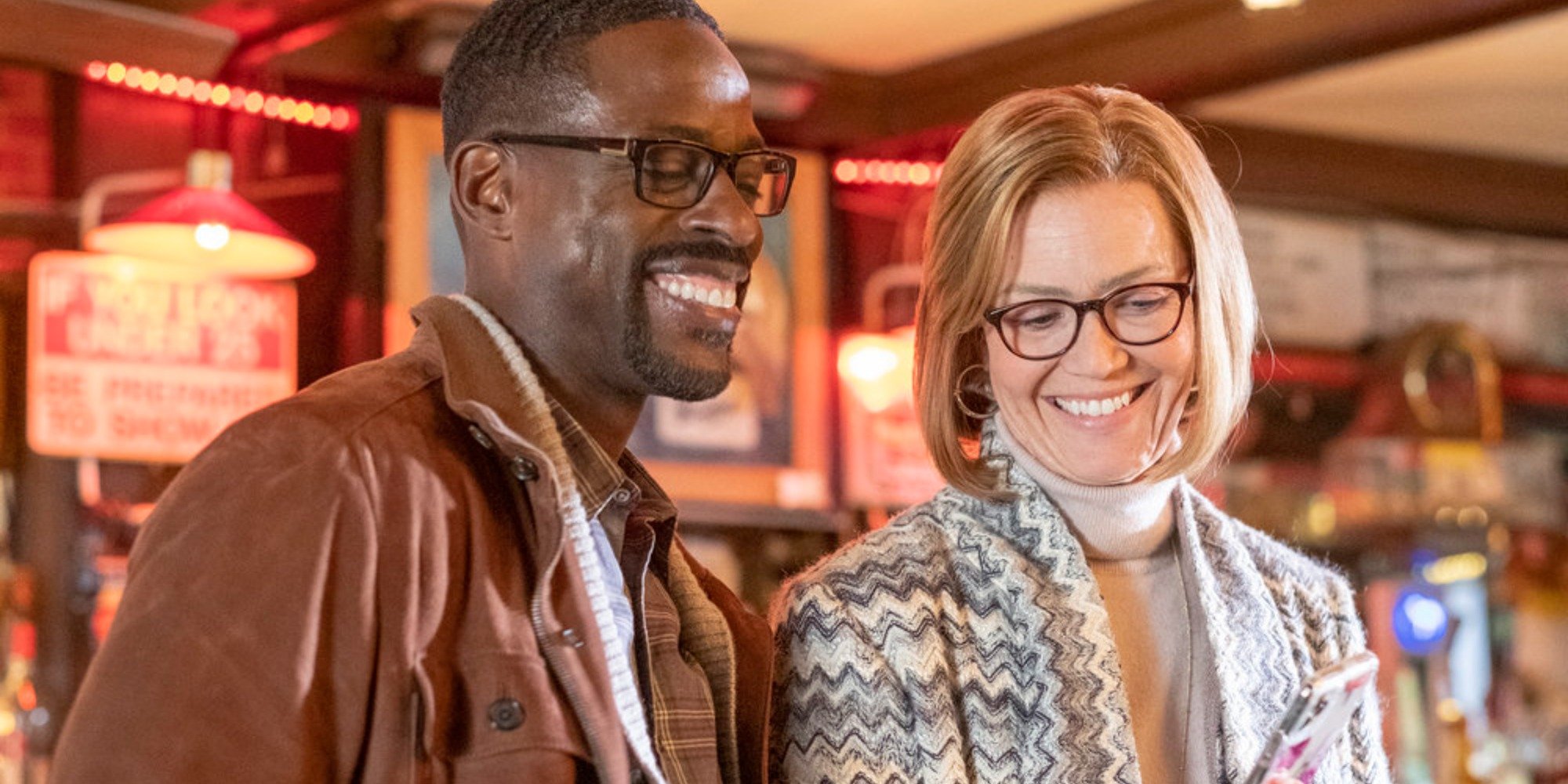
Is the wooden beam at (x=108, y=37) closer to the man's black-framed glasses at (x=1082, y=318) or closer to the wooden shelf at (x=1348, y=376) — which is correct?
the man's black-framed glasses at (x=1082, y=318)

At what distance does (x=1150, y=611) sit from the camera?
2168mm

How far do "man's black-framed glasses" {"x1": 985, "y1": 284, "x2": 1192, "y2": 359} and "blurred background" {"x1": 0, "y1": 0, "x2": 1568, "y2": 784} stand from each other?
2175 millimetres

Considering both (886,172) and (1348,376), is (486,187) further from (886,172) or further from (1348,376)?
(1348,376)

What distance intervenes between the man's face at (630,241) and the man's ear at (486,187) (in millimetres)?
19

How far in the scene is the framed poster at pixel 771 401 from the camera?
654cm

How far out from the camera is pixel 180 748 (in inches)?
53.7

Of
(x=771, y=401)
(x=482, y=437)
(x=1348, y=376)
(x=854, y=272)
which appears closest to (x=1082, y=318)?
(x=482, y=437)

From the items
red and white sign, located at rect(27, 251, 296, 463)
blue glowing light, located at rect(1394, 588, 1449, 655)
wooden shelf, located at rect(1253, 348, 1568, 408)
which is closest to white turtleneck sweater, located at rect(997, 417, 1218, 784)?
red and white sign, located at rect(27, 251, 296, 463)

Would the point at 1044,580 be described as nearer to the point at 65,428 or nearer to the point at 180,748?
the point at 180,748

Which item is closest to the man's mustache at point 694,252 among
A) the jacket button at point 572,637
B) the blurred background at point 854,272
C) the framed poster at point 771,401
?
the jacket button at point 572,637

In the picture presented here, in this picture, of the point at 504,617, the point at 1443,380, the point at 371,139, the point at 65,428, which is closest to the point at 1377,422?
the point at 1443,380

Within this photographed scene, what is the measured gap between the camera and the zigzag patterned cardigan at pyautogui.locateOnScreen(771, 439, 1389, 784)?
1.93m

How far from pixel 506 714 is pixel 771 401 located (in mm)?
5272

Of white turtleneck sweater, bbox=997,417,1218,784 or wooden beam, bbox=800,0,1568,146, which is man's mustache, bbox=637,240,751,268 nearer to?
white turtleneck sweater, bbox=997,417,1218,784
